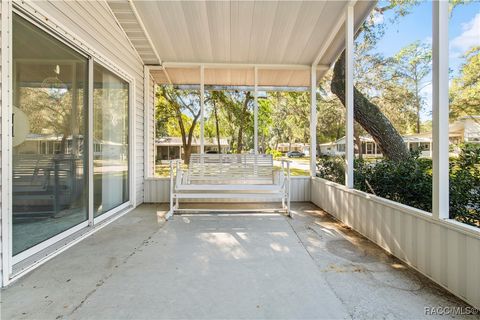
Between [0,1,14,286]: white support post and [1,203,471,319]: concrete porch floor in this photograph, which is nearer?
[1,203,471,319]: concrete porch floor

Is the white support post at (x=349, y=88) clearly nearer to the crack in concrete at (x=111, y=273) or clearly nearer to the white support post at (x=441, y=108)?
the white support post at (x=441, y=108)

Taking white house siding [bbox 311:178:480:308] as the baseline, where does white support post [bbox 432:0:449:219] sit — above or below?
above

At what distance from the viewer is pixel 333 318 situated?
1.49m

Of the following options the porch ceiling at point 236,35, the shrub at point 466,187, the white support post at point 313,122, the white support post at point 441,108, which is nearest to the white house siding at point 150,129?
the porch ceiling at point 236,35

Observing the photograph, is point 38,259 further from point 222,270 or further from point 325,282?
point 325,282

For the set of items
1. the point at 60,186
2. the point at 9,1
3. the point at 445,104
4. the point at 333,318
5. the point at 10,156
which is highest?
the point at 9,1

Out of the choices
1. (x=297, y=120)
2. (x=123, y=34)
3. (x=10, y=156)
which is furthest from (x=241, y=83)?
(x=297, y=120)

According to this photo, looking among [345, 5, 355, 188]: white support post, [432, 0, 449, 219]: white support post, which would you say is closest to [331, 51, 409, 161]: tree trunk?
[345, 5, 355, 188]: white support post

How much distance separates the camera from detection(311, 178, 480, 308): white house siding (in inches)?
63.7

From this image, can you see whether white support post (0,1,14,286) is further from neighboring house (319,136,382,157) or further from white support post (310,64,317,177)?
neighboring house (319,136,382,157)

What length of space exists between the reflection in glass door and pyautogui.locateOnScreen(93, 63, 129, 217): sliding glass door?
250mm

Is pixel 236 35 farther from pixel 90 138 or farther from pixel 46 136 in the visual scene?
pixel 46 136

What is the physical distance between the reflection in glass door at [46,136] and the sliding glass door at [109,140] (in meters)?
0.25

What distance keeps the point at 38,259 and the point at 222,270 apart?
5.29ft
